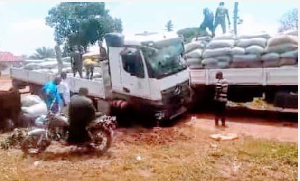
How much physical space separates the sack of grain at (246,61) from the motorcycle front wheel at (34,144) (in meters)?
4.62

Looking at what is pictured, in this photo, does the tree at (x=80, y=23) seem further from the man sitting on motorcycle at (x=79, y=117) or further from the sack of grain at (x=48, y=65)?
the sack of grain at (x=48, y=65)

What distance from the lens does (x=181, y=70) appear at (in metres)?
8.00

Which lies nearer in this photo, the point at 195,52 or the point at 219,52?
the point at 219,52

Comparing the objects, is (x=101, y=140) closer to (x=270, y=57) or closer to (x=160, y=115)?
(x=160, y=115)

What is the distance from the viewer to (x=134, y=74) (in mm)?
7656

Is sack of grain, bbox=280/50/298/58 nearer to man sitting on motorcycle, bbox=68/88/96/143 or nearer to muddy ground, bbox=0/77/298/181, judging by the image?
muddy ground, bbox=0/77/298/181

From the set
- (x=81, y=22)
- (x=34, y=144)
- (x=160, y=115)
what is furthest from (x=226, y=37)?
(x=34, y=144)

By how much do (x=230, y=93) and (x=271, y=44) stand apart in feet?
5.06

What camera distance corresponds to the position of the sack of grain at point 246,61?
8203 millimetres

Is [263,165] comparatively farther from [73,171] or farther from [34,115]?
[34,115]

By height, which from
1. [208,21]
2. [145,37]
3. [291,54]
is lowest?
[291,54]

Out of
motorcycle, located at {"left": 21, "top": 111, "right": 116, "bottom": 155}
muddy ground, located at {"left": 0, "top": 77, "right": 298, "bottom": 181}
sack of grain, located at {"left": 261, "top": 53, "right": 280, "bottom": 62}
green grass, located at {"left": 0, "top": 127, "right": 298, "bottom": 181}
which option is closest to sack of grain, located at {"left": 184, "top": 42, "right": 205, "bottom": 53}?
sack of grain, located at {"left": 261, "top": 53, "right": 280, "bottom": 62}

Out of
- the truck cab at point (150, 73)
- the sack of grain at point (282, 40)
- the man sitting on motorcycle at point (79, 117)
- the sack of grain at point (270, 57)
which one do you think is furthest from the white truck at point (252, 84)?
the man sitting on motorcycle at point (79, 117)

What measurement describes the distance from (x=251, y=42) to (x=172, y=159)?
4031 millimetres
